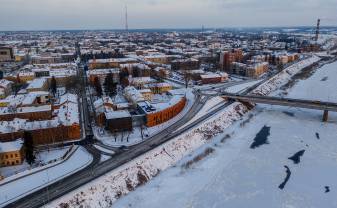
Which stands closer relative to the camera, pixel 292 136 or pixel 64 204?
pixel 64 204

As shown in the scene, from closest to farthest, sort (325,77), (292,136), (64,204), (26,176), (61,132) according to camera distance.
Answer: (64,204) → (26,176) → (61,132) → (292,136) → (325,77)

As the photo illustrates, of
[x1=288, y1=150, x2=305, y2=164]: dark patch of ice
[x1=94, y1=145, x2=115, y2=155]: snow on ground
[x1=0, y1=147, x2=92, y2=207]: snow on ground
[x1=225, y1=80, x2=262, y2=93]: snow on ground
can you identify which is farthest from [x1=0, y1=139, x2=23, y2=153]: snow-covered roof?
[x1=225, y1=80, x2=262, y2=93]: snow on ground

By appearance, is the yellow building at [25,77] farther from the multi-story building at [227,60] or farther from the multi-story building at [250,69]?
the multi-story building at [250,69]

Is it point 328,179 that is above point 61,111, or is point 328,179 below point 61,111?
below

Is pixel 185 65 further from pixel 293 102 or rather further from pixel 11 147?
pixel 11 147

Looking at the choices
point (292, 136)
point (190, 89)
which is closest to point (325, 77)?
point (190, 89)

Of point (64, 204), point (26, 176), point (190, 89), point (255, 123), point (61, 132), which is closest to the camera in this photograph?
point (64, 204)

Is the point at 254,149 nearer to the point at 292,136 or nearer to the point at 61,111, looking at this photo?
the point at 292,136

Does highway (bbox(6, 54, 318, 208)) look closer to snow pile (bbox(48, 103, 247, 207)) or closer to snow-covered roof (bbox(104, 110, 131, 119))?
snow pile (bbox(48, 103, 247, 207))
